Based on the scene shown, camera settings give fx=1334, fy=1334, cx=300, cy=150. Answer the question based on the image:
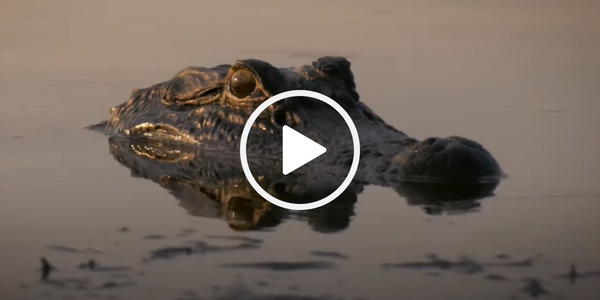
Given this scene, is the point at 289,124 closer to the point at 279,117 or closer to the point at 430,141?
the point at 279,117

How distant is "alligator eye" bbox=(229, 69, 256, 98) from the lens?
1002 cm

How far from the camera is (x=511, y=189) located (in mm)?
8914

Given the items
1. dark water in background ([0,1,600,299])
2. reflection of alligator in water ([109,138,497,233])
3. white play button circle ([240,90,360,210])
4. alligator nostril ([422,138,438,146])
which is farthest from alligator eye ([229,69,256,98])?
alligator nostril ([422,138,438,146])

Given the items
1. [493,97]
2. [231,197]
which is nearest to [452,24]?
[493,97]

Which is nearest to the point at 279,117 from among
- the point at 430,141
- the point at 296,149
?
the point at 296,149

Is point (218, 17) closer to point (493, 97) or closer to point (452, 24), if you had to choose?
point (452, 24)

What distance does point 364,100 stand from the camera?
12492 millimetres

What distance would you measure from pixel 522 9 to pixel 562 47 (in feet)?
9.57

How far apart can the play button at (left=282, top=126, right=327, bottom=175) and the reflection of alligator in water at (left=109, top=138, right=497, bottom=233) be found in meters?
0.10

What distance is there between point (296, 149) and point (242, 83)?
0.65 meters

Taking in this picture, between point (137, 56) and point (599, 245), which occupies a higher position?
point (137, 56)

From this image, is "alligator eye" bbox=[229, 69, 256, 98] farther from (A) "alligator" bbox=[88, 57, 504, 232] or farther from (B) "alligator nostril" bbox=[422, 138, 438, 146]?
(B) "alligator nostril" bbox=[422, 138, 438, 146]

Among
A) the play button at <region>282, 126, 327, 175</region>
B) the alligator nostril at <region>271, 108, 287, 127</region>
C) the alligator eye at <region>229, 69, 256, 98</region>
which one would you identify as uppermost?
the alligator eye at <region>229, 69, 256, 98</region>

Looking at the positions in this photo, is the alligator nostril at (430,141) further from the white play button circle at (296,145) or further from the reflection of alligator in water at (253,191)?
the white play button circle at (296,145)
